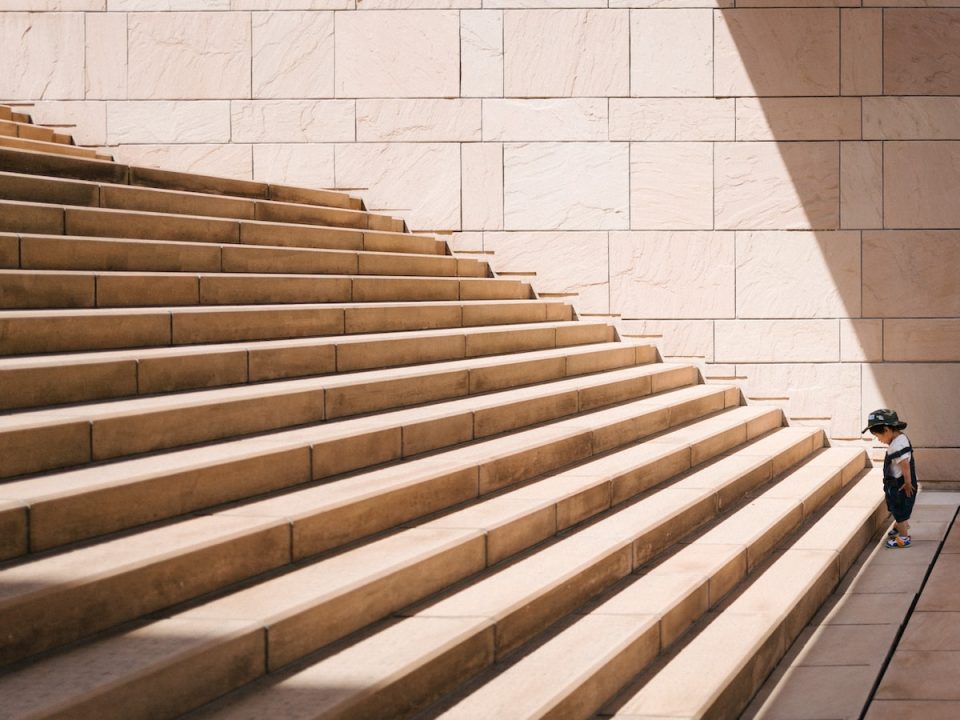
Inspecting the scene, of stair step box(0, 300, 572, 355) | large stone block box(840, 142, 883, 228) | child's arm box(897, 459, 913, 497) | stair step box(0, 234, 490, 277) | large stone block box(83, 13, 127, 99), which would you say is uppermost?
large stone block box(83, 13, 127, 99)

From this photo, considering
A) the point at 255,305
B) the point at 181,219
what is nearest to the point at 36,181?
the point at 181,219

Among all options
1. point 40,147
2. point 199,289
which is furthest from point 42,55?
point 199,289

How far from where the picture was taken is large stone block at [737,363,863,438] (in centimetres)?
1143

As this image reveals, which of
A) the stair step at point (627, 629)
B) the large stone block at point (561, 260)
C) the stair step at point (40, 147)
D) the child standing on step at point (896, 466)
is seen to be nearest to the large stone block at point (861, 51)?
the large stone block at point (561, 260)

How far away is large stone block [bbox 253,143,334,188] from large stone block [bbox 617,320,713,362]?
3915 millimetres

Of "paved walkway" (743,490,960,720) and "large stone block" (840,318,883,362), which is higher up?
"large stone block" (840,318,883,362)

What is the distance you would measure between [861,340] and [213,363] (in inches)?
330

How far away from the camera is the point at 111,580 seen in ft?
10.7

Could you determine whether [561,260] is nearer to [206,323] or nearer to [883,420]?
[883,420]

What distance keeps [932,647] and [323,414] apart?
12.0 ft

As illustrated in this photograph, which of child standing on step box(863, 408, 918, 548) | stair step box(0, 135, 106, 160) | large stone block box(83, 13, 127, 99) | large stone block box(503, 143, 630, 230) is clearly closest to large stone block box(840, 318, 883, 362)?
large stone block box(503, 143, 630, 230)

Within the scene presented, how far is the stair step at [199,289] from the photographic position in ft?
17.4

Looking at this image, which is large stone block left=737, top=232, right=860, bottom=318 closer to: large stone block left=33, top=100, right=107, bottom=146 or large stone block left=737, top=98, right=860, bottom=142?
large stone block left=737, top=98, right=860, bottom=142

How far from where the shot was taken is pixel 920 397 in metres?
11.4
